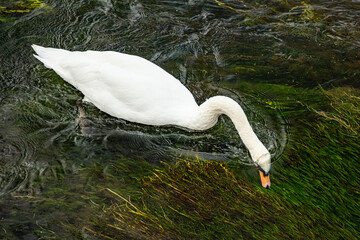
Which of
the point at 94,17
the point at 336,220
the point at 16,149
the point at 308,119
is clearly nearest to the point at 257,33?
the point at 308,119

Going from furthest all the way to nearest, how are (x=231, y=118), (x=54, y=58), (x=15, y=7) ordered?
(x=15, y=7), (x=54, y=58), (x=231, y=118)

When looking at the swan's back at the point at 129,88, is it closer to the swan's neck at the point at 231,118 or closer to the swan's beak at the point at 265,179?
the swan's neck at the point at 231,118

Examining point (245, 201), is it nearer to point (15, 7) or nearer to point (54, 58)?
point (54, 58)

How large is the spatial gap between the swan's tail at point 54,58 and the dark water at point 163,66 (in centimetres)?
37

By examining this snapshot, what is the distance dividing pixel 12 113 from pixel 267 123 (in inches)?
148

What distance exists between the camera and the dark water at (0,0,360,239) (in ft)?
17.4

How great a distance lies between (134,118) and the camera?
18.1 ft

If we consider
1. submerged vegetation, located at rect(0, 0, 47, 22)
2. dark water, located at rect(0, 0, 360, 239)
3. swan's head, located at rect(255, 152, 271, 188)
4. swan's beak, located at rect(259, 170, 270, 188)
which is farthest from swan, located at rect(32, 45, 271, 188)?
submerged vegetation, located at rect(0, 0, 47, 22)

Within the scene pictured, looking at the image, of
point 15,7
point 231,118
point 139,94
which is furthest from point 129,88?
point 15,7

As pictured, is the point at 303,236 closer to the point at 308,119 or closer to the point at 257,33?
the point at 308,119

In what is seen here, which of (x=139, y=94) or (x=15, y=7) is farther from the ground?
(x=15, y=7)

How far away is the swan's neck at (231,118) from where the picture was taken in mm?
4637

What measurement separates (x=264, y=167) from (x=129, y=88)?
2128mm

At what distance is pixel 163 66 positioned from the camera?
6797 mm
